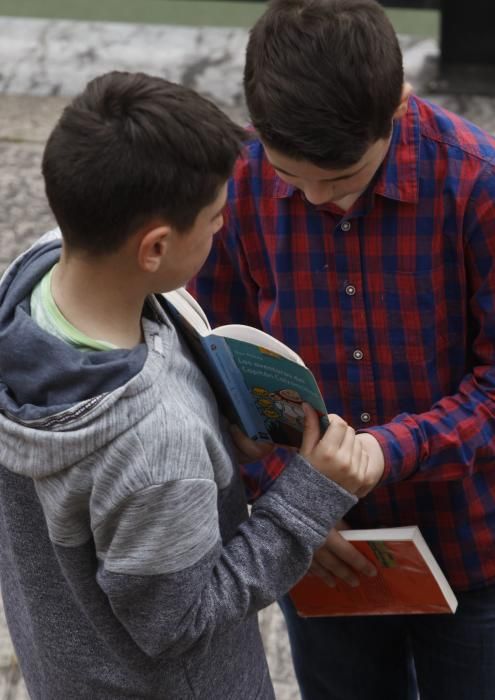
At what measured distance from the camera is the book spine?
1475 mm

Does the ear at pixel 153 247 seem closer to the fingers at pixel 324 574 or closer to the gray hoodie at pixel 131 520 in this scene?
the gray hoodie at pixel 131 520

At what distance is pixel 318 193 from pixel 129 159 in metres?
0.37

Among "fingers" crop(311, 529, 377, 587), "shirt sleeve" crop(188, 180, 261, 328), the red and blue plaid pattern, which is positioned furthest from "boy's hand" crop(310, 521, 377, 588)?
"shirt sleeve" crop(188, 180, 261, 328)

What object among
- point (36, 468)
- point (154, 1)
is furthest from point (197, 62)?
point (36, 468)

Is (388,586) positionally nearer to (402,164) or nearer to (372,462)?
(372,462)

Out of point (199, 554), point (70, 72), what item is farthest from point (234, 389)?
point (70, 72)

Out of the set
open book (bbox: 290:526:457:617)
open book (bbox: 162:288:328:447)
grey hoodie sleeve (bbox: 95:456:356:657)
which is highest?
open book (bbox: 162:288:328:447)

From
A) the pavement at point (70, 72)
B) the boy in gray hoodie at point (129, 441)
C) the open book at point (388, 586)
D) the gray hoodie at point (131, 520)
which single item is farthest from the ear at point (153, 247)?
the pavement at point (70, 72)

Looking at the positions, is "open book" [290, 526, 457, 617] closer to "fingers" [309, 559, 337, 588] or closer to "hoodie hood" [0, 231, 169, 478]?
"fingers" [309, 559, 337, 588]

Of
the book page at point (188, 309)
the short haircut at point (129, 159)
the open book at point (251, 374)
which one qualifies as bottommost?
the open book at point (251, 374)

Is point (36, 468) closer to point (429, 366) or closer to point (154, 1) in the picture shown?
point (429, 366)

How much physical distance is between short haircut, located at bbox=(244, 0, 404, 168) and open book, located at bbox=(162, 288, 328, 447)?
0.24 meters

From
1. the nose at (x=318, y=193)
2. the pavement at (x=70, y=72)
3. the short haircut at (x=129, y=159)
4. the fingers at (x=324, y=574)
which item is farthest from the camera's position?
the pavement at (x=70, y=72)

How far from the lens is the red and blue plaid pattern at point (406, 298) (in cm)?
158
